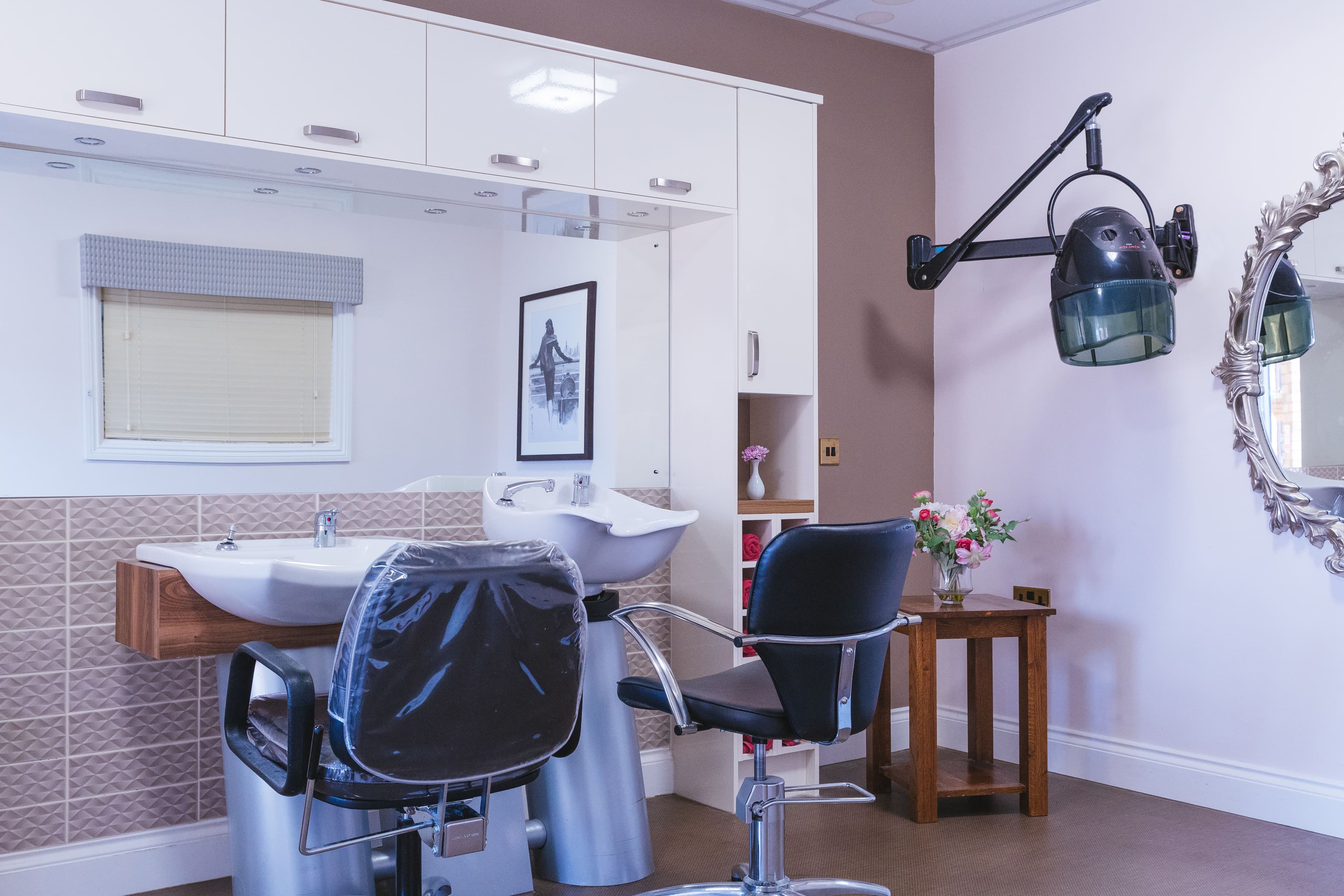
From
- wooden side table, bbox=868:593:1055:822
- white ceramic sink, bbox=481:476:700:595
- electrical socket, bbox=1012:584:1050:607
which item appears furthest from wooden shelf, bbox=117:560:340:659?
electrical socket, bbox=1012:584:1050:607

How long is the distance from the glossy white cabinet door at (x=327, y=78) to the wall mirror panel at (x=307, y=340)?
241 mm

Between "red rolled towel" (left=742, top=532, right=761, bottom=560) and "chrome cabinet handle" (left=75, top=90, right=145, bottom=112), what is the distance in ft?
6.68

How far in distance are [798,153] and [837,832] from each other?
6.91 ft

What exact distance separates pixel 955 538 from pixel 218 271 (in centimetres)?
228

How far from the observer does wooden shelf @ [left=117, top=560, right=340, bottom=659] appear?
7.77ft

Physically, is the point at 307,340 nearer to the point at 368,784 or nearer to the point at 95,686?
the point at 95,686

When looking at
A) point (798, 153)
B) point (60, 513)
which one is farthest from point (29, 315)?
point (798, 153)

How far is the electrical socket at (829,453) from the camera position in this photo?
3988 millimetres

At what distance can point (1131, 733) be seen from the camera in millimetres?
3682

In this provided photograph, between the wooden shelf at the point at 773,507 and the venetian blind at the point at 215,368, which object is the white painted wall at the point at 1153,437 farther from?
the venetian blind at the point at 215,368

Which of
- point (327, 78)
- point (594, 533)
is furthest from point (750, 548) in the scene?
point (327, 78)

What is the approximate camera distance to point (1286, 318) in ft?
10.8

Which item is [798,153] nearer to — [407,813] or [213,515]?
[213,515]

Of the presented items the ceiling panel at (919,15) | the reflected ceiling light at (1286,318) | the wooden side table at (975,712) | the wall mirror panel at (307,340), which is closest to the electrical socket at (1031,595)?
the wooden side table at (975,712)
